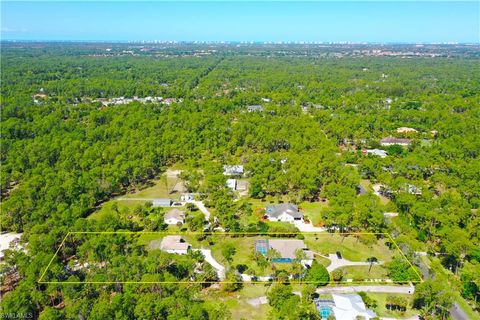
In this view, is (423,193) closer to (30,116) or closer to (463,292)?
(463,292)

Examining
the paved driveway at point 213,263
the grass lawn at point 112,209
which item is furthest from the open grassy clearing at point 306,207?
the grass lawn at point 112,209

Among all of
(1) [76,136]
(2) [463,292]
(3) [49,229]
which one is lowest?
(2) [463,292]

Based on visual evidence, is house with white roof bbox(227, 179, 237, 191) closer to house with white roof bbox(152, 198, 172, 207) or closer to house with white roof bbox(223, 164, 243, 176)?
house with white roof bbox(223, 164, 243, 176)

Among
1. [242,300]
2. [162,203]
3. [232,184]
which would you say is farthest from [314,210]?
[162,203]

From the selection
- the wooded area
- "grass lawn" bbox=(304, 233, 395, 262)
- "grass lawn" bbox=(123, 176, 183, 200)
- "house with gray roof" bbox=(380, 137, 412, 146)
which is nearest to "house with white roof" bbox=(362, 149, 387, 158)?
the wooded area

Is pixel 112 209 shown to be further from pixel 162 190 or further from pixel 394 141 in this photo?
pixel 394 141

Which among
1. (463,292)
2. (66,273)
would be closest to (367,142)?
(463,292)
